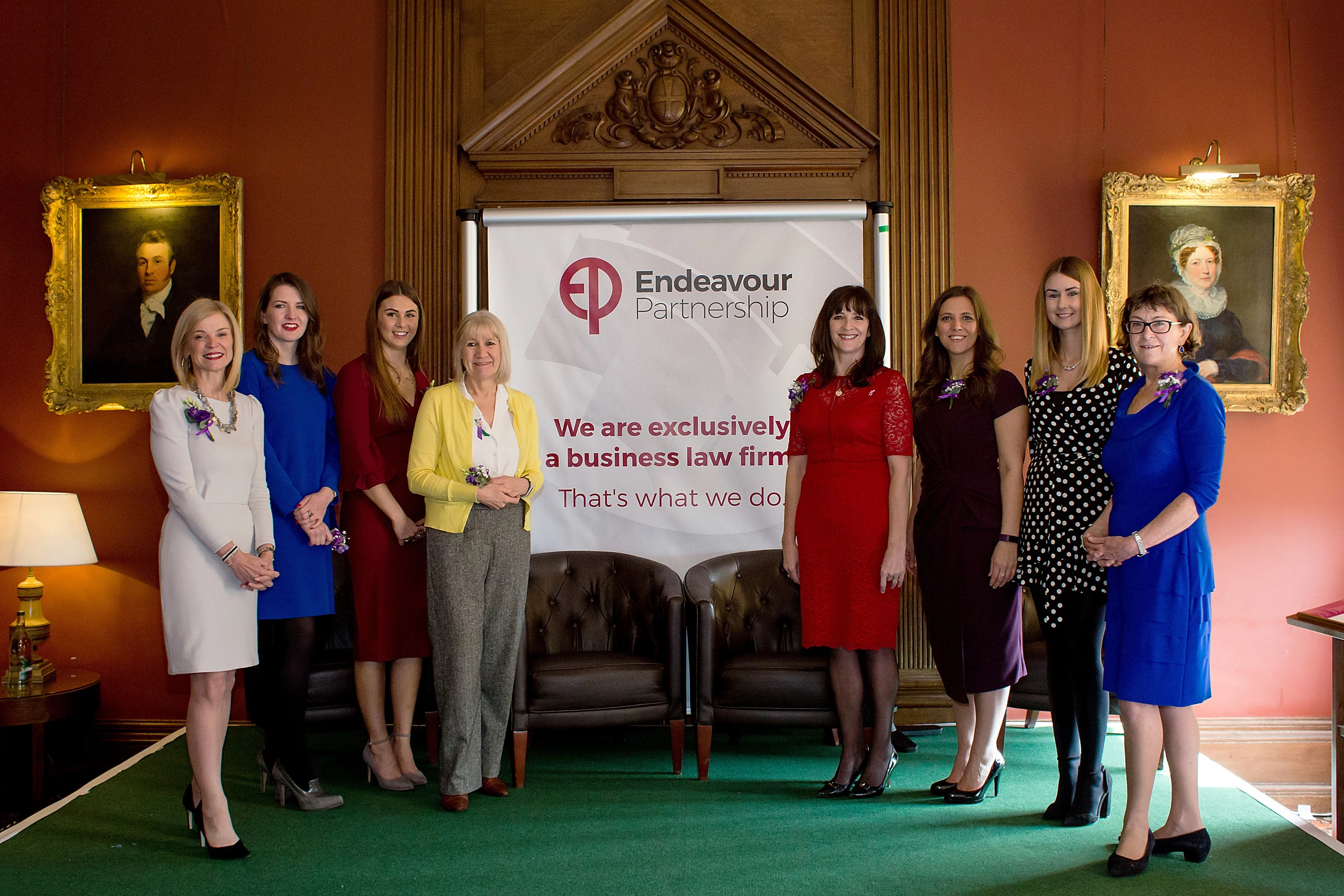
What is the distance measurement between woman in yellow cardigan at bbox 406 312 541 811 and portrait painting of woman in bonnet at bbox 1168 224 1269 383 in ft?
11.3

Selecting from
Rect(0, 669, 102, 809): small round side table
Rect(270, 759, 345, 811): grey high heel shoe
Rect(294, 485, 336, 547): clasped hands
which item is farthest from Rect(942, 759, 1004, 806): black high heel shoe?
Rect(0, 669, 102, 809): small round side table

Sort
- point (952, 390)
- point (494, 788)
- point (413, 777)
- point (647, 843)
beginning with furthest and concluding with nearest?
point (413, 777), point (494, 788), point (952, 390), point (647, 843)

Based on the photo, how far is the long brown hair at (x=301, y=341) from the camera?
345 centimetres

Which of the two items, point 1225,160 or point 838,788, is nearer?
point 838,788

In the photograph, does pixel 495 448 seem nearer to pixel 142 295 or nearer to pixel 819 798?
pixel 819 798

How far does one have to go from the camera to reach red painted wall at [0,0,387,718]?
4891 millimetres

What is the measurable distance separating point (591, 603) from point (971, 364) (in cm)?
200

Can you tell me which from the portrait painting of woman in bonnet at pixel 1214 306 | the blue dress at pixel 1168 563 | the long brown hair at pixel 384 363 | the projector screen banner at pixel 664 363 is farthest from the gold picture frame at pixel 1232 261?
the long brown hair at pixel 384 363

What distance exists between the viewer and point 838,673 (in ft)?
11.5

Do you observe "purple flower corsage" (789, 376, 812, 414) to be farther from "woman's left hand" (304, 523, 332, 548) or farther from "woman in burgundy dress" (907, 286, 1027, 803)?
"woman's left hand" (304, 523, 332, 548)

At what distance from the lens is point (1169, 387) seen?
9.29 feet

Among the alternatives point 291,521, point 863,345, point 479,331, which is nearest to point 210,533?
point 291,521

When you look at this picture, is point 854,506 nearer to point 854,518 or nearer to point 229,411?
point 854,518

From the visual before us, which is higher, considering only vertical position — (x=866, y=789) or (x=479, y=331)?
(x=479, y=331)
